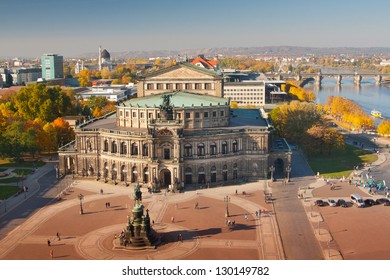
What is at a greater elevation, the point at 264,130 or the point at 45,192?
the point at 264,130

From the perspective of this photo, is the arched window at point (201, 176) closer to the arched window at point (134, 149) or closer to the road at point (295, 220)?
the arched window at point (134, 149)

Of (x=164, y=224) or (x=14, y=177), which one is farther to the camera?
(x=14, y=177)

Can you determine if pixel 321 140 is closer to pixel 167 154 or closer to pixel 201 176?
pixel 201 176

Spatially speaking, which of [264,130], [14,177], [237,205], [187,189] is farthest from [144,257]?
[14,177]

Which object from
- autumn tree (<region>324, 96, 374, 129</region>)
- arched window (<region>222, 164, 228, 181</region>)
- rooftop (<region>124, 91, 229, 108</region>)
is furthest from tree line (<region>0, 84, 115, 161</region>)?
autumn tree (<region>324, 96, 374, 129</region>)

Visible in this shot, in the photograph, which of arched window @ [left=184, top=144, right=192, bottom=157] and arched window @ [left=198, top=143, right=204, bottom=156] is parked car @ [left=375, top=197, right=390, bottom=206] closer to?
arched window @ [left=198, top=143, right=204, bottom=156]

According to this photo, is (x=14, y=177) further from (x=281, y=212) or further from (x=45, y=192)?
(x=281, y=212)
